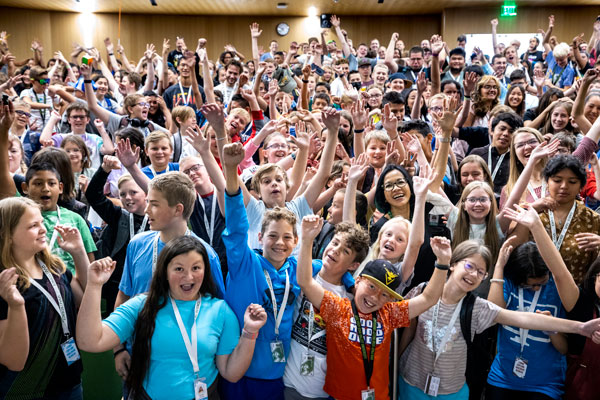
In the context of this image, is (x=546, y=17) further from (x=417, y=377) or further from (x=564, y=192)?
(x=417, y=377)

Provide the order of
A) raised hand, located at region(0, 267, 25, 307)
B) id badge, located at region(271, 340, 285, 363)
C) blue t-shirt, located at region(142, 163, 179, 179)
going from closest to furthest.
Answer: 1. raised hand, located at region(0, 267, 25, 307)
2. id badge, located at region(271, 340, 285, 363)
3. blue t-shirt, located at region(142, 163, 179, 179)

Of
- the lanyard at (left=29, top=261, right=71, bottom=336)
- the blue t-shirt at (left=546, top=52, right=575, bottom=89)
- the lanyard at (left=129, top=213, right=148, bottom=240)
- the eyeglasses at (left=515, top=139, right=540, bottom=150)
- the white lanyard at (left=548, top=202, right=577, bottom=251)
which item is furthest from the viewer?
the blue t-shirt at (left=546, top=52, right=575, bottom=89)

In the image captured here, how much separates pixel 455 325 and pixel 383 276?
466 millimetres

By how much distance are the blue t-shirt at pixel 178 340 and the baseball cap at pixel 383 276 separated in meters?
0.64

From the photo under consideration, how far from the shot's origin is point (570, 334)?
243cm

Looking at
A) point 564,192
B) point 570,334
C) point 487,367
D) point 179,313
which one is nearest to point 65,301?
point 179,313

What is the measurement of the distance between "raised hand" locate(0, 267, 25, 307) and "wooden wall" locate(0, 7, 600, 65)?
13925mm

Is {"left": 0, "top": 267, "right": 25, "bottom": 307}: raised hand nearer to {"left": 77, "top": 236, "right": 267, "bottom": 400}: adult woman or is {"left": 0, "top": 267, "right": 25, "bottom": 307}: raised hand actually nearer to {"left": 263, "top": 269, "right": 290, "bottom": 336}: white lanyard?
{"left": 77, "top": 236, "right": 267, "bottom": 400}: adult woman

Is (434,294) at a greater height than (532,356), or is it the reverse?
(434,294)

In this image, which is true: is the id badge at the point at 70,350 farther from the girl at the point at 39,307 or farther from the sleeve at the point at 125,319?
the sleeve at the point at 125,319

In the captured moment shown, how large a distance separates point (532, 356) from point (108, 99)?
19.8 ft

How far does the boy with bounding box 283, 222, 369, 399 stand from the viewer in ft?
7.68

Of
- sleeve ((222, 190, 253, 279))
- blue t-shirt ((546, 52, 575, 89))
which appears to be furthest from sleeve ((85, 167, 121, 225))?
blue t-shirt ((546, 52, 575, 89))

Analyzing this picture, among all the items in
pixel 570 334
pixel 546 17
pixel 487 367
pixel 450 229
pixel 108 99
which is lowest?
pixel 487 367
